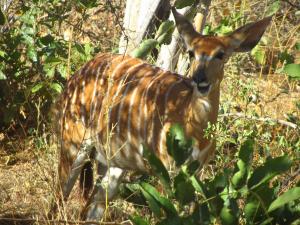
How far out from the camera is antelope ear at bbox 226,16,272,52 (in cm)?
453

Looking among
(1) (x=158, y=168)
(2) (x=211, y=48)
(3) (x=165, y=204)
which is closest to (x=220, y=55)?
(2) (x=211, y=48)

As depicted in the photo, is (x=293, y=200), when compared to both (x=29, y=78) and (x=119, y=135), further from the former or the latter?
(x=29, y=78)

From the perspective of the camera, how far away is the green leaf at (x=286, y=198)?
121 inches

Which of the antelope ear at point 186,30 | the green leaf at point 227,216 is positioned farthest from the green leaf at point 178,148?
the antelope ear at point 186,30

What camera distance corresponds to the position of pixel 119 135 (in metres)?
4.72

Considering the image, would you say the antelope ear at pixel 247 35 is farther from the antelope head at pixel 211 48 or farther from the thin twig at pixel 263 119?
the thin twig at pixel 263 119

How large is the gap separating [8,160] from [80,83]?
4.38 feet

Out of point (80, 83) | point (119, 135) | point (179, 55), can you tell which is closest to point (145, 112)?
point (119, 135)

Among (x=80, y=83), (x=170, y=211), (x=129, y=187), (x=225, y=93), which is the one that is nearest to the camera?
(x=170, y=211)

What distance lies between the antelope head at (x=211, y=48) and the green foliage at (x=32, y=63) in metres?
1.36

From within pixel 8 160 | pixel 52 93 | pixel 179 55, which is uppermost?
pixel 179 55

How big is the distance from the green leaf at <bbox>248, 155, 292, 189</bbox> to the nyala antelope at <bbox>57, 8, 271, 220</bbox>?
3.54ft

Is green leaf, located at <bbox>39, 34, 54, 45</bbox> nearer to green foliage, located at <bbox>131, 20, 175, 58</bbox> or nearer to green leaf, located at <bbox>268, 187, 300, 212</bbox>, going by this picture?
green foliage, located at <bbox>131, 20, 175, 58</bbox>

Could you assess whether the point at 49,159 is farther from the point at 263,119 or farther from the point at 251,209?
the point at 251,209
